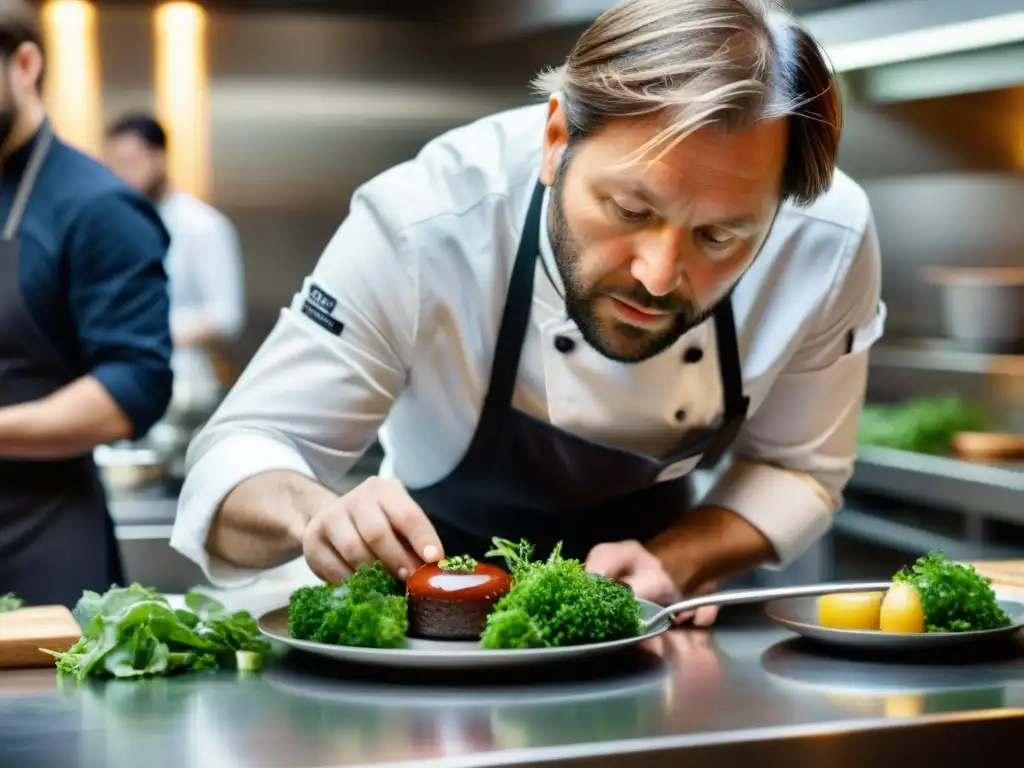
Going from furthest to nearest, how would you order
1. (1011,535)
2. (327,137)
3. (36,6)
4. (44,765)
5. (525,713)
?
(327,137), (36,6), (1011,535), (525,713), (44,765)

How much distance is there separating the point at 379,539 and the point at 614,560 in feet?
1.22

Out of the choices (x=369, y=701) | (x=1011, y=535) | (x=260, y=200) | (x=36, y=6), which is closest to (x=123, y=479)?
(x=260, y=200)

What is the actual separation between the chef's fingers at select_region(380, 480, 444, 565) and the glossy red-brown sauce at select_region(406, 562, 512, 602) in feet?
0.06

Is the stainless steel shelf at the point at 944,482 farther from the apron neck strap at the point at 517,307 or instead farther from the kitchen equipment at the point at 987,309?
the apron neck strap at the point at 517,307

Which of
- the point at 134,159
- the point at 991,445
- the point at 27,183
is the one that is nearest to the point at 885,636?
the point at 27,183

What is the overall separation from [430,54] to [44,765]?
165 inches

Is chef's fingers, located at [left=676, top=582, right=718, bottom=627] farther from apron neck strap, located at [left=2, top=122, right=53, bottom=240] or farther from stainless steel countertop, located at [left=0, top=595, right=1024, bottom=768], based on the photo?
apron neck strap, located at [left=2, top=122, right=53, bottom=240]

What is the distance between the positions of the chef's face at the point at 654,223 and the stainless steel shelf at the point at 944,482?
65.7 inches

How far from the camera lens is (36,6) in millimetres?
4621

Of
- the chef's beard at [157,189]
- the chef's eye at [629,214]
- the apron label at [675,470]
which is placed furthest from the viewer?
Result: the chef's beard at [157,189]

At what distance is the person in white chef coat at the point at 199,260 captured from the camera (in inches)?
185

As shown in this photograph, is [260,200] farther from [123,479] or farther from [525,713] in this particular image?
[525,713]

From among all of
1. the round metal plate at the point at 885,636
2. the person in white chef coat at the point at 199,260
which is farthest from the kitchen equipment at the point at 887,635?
the person in white chef coat at the point at 199,260

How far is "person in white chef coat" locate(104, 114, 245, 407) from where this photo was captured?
469 cm
